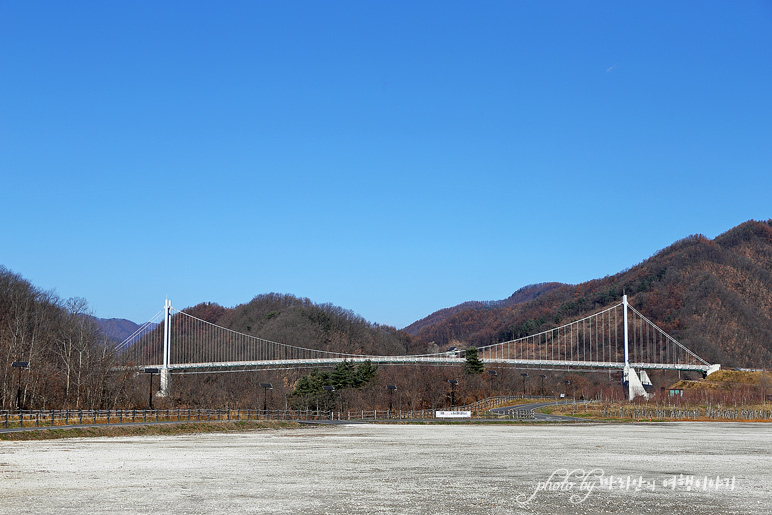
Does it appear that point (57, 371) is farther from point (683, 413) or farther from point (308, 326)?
point (308, 326)

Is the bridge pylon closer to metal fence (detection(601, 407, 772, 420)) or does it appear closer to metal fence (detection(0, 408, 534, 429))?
metal fence (detection(0, 408, 534, 429))

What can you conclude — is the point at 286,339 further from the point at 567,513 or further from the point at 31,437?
the point at 567,513

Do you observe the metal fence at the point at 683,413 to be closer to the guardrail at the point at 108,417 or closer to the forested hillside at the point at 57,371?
the guardrail at the point at 108,417

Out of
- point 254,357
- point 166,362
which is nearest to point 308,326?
point 254,357

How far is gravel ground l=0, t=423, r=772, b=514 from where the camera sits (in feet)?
46.3

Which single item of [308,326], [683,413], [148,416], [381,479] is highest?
[308,326]

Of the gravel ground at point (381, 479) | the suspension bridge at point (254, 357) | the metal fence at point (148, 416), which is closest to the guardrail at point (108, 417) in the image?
the metal fence at point (148, 416)

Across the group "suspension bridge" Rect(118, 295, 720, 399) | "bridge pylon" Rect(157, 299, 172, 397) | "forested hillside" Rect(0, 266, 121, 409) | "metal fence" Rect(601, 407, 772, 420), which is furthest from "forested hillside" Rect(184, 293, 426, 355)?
"metal fence" Rect(601, 407, 772, 420)

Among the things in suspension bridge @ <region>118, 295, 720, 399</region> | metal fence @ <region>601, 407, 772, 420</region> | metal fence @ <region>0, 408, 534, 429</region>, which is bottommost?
metal fence @ <region>601, 407, 772, 420</region>

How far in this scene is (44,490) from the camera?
51.6ft

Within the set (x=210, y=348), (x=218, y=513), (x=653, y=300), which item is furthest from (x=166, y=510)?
(x=653, y=300)

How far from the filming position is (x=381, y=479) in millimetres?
17922

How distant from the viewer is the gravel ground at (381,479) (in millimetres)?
14102

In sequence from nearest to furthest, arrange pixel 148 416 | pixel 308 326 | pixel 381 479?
pixel 381 479 → pixel 148 416 → pixel 308 326
